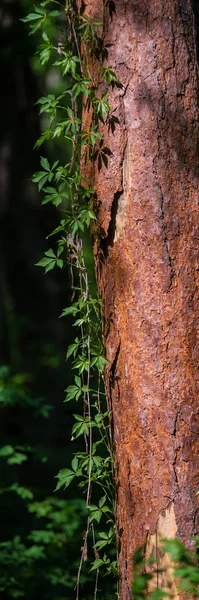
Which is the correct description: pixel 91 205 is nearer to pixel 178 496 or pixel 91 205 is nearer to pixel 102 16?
pixel 102 16

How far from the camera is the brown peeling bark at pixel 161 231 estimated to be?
2828 mm

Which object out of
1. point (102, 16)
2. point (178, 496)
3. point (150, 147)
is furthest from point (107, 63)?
point (178, 496)

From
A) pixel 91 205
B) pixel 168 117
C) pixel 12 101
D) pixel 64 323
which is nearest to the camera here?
pixel 168 117

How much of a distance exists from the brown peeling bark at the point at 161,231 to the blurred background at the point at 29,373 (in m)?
2.70

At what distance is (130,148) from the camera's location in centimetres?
288

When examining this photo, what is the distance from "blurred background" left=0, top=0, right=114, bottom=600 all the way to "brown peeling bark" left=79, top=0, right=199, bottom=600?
106 inches

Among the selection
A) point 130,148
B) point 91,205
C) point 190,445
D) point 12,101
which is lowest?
point 190,445

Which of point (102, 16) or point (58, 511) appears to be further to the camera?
point (58, 511)

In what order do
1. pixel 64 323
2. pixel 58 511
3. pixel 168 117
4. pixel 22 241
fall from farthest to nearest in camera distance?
pixel 64 323 < pixel 22 241 < pixel 58 511 < pixel 168 117

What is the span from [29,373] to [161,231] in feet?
19.7

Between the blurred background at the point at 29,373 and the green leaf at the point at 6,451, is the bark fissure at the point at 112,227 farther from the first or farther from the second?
the green leaf at the point at 6,451

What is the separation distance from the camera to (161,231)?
9.27 ft

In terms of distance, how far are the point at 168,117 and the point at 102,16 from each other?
49 centimetres

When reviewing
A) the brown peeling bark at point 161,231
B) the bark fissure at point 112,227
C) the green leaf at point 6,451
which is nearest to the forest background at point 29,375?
the green leaf at point 6,451
